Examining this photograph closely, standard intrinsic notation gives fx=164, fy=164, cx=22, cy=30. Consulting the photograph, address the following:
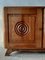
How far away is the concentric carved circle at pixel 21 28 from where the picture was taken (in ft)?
6.35

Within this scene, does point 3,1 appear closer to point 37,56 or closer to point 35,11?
point 35,11

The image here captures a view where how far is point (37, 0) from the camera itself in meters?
2.30

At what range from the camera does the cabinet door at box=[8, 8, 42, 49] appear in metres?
1.90

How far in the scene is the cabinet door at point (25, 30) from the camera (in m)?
1.90

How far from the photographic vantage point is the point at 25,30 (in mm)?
1943

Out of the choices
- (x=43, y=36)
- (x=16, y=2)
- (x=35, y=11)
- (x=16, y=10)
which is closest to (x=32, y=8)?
(x=35, y=11)

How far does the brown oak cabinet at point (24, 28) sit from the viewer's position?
1.90 m

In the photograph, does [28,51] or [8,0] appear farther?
[8,0]

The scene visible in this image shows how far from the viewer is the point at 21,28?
1948mm

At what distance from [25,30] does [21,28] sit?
5cm

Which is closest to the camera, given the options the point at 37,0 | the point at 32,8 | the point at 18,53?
the point at 32,8

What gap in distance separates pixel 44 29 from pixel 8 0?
2.42ft

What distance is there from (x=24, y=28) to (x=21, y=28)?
36 mm

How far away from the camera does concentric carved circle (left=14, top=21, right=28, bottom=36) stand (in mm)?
1936
